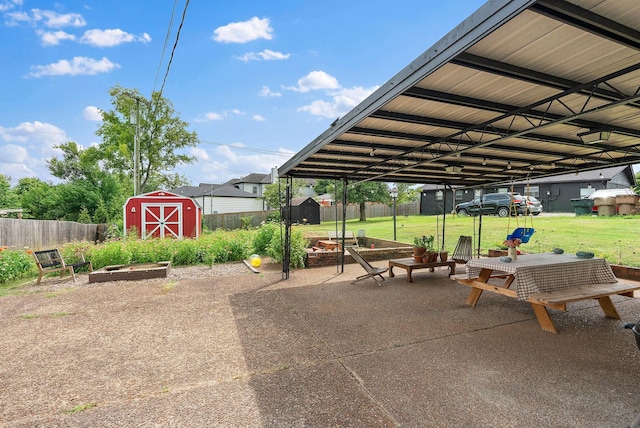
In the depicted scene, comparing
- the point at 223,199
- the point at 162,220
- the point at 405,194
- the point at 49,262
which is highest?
the point at 405,194

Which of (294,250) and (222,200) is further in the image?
(222,200)

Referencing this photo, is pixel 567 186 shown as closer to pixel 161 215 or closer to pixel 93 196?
pixel 161 215

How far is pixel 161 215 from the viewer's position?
14859mm

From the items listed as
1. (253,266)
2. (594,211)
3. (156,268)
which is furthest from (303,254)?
(594,211)

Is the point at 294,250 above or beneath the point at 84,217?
beneath

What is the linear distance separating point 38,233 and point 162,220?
4615mm

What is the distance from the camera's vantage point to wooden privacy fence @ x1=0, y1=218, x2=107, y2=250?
30.1 ft

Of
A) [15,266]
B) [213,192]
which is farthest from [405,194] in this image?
[15,266]

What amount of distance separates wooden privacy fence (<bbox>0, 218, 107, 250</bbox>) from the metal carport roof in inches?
334

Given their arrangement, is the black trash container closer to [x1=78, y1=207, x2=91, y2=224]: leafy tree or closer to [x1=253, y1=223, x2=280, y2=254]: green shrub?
[x1=253, y1=223, x2=280, y2=254]: green shrub

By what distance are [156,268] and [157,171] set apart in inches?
875

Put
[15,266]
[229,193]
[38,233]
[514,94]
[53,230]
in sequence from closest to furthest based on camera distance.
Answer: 1. [514,94]
2. [15,266]
3. [38,233]
4. [53,230]
5. [229,193]

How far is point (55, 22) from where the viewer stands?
7.04m

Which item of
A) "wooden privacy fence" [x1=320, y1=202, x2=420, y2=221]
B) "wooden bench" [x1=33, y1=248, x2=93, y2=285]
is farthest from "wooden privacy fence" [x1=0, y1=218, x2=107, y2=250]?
"wooden privacy fence" [x1=320, y1=202, x2=420, y2=221]
